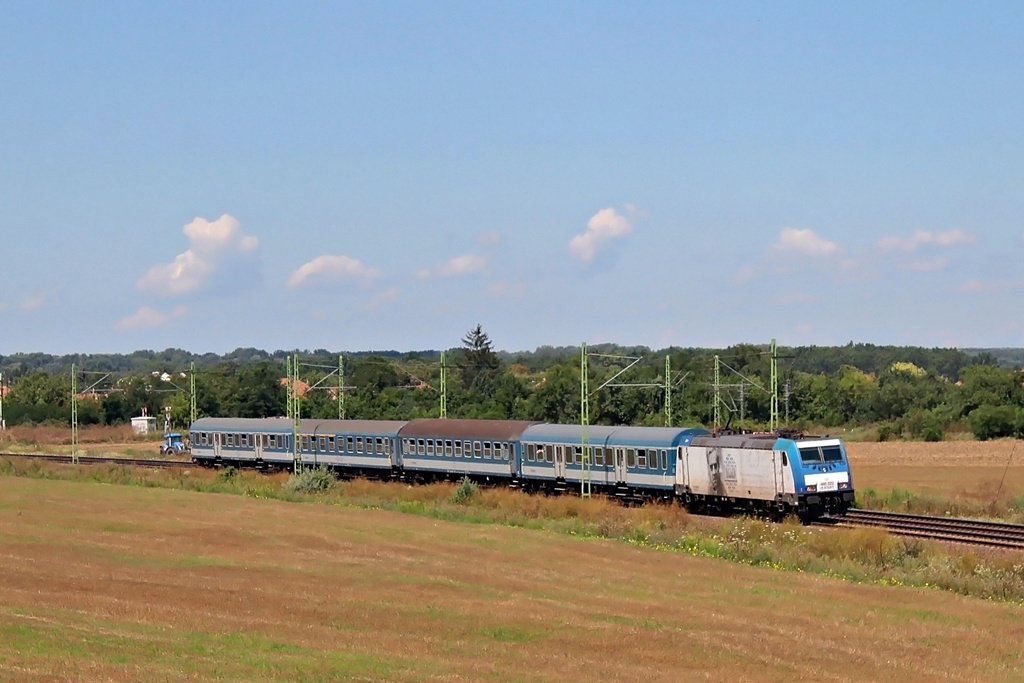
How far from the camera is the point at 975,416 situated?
9219 centimetres

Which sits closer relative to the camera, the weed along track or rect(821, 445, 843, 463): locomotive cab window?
the weed along track

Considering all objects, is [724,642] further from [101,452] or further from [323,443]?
[101,452]

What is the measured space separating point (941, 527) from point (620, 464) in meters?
14.8

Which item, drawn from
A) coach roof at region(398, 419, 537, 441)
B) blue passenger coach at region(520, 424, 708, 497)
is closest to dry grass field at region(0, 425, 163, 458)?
coach roof at region(398, 419, 537, 441)

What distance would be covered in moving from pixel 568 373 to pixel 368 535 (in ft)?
241

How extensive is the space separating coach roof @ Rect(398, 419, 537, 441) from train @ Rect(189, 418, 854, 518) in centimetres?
8

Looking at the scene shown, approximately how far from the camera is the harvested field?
62.4ft


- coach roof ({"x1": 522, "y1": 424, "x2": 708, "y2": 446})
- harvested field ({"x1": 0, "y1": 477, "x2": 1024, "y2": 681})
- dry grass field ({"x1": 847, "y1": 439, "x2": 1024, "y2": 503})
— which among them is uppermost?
coach roof ({"x1": 522, "y1": 424, "x2": 708, "y2": 446})

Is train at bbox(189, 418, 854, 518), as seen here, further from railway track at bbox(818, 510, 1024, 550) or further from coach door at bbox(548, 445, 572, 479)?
railway track at bbox(818, 510, 1024, 550)

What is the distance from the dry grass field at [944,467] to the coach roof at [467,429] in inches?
676

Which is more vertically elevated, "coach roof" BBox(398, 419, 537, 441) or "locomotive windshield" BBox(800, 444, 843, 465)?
"coach roof" BBox(398, 419, 537, 441)

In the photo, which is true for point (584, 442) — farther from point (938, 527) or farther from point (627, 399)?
point (627, 399)

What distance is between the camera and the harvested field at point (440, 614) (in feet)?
62.4

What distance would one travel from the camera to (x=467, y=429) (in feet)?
205
